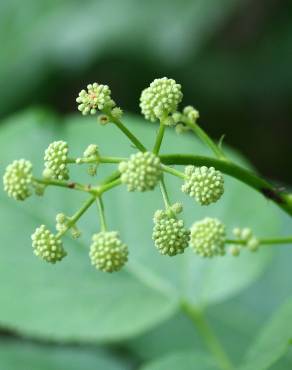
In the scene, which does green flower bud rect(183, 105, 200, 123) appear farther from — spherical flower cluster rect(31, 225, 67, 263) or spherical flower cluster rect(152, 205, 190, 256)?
spherical flower cluster rect(31, 225, 67, 263)

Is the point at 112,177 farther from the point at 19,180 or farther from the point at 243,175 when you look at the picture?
the point at 243,175

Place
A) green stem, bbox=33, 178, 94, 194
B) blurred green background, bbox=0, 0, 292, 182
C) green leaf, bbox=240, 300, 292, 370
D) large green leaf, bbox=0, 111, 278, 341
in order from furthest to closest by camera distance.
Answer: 1. blurred green background, bbox=0, 0, 292, 182
2. large green leaf, bbox=0, 111, 278, 341
3. green leaf, bbox=240, 300, 292, 370
4. green stem, bbox=33, 178, 94, 194

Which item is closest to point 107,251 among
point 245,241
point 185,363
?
point 245,241

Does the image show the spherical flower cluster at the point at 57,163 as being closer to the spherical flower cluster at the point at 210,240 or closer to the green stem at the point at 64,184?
the green stem at the point at 64,184

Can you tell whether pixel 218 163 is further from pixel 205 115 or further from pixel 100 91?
pixel 205 115

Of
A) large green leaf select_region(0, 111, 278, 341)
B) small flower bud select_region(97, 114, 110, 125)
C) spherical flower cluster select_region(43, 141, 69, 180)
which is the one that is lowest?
large green leaf select_region(0, 111, 278, 341)

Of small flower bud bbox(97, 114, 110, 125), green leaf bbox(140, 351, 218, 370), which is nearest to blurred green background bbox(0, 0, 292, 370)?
green leaf bbox(140, 351, 218, 370)

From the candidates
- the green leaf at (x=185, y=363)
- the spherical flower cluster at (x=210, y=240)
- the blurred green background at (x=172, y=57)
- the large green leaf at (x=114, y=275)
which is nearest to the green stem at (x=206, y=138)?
the spherical flower cluster at (x=210, y=240)
